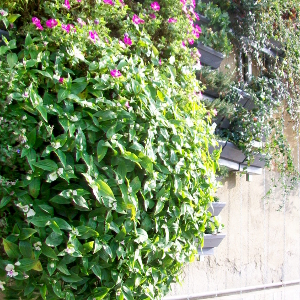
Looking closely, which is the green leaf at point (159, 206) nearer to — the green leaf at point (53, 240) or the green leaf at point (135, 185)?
the green leaf at point (135, 185)

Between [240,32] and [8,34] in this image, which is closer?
[8,34]

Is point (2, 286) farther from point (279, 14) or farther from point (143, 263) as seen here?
point (279, 14)

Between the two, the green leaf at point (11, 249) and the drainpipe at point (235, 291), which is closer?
the green leaf at point (11, 249)

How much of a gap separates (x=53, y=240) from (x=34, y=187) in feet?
0.67

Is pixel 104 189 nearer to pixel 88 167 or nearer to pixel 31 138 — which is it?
pixel 88 167

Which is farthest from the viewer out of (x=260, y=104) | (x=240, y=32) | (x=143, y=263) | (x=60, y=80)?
(x=240, y=32)

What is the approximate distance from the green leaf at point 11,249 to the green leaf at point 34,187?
18 cm

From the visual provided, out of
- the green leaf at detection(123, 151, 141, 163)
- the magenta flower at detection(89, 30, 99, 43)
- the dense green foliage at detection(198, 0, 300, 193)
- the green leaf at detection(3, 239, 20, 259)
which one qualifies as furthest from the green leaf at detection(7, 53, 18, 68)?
the dense green foliage at detection(198, 0, 300, 193)

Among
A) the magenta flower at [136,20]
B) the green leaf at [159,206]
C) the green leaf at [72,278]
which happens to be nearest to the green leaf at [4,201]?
the green leaf at [72,278]

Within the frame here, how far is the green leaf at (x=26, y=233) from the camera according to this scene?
1.42 m

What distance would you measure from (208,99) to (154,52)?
0.85 meters

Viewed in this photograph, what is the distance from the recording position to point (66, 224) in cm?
146

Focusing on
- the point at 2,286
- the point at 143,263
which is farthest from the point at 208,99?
the point at 2,286

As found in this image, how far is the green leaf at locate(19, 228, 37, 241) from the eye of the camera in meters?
1.42
